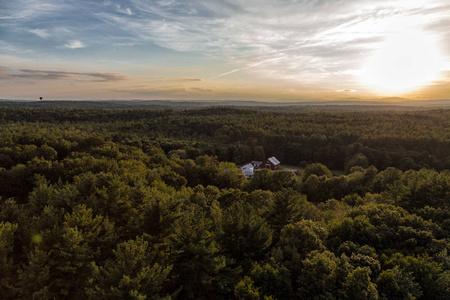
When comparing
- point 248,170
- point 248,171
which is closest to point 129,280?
point 248,171

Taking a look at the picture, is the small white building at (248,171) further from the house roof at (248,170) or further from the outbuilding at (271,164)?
the outbuilding at (271,164)

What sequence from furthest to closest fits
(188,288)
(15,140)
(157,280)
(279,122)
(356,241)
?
(279,122) < (15,140) < (356,241) < (188,288) < (157,280)

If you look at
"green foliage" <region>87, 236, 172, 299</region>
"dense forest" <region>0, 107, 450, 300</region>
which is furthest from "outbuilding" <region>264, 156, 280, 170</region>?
"green foliage" <region>87, 236, 172, 299</region>

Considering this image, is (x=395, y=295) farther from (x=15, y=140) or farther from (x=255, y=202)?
(x=15, y=140)

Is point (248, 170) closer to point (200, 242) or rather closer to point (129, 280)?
point (200, 242)

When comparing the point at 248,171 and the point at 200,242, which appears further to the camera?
the point at 248,171

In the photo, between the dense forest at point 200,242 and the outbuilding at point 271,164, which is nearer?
the dense forest at point 200,242

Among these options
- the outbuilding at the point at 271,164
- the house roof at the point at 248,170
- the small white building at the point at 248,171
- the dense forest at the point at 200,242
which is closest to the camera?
the dense forest at the point at 200,242

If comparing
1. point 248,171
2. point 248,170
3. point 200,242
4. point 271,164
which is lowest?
point 248,171

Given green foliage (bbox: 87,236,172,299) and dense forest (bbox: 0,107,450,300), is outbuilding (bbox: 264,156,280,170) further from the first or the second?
green foliage (bbox: 87,236,172,299)

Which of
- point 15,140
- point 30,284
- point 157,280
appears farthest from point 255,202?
point 15,140

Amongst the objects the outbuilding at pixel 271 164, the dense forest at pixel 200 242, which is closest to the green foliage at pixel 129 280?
the dense forest at pixel 200 242
